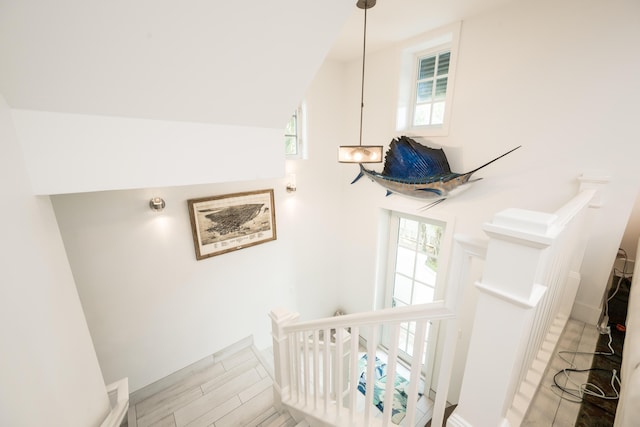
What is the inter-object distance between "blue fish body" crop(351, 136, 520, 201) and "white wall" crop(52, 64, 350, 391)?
1.00m

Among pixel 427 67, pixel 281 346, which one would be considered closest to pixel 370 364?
pixel 281 346

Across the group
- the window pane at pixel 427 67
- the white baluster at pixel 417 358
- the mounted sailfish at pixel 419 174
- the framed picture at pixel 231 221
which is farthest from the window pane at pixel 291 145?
the white baluster at pixel 417 358

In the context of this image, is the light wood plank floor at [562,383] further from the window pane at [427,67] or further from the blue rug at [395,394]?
the window pane at [427,67]

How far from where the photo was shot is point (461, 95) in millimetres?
2299

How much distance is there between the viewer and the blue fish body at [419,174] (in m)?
2.33

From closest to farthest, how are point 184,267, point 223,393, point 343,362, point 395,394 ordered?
1. point 343,362
2. point 223,393
3. point 184,267
4. point 395,394

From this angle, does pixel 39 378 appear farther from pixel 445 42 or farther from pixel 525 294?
pixel 445 42

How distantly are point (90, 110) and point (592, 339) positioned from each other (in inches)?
113

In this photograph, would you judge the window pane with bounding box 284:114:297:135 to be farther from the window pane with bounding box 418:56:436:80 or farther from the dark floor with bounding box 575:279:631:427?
the dark floor with bounding box 575:279:631:427

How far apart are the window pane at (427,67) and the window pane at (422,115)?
1.03 feet

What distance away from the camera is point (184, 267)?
8.20 ft

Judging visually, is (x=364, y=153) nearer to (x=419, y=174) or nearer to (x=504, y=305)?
(x=419, y=174)

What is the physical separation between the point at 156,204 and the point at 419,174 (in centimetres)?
253

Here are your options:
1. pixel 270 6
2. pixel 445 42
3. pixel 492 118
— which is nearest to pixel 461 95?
pixel 492 118
